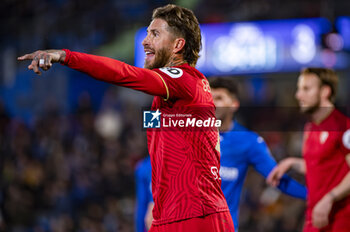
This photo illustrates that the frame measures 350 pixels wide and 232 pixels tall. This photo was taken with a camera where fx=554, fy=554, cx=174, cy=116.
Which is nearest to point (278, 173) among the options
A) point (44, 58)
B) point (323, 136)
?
point (323, 136)

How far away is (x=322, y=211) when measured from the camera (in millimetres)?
4016

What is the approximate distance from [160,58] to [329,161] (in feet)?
6.54

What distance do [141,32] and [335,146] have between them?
23.2 feet

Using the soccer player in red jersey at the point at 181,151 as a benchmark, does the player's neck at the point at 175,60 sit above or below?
above

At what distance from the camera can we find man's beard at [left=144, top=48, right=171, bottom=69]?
293 cm

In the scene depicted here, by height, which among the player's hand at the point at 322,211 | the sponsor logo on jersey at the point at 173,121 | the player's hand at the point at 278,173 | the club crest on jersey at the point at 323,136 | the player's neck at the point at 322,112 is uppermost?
the sponsor logo on jersey at the point at 173,121

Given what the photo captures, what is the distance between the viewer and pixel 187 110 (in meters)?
2.74

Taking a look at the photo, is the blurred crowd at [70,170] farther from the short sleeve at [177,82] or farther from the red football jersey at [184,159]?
the short sleeve at [177,82]

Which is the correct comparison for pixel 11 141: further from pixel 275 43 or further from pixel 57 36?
pixel 275 43

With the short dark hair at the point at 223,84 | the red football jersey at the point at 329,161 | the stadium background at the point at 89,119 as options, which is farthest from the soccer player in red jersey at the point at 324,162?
the stadium background at the point at 89,119

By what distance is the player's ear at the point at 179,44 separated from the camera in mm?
2930

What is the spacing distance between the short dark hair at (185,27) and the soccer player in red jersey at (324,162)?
1724mm

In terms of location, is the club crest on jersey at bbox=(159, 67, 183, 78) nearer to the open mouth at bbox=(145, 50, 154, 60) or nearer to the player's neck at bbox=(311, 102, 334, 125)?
the open mouth at bbox=(145, 50, 154, 60)

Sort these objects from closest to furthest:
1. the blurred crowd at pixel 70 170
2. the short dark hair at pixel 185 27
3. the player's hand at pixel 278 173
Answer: the short dark hair at pixel 185 27
the player's hand at pixel 278 173
the blurred crowd at pixel 70 170
